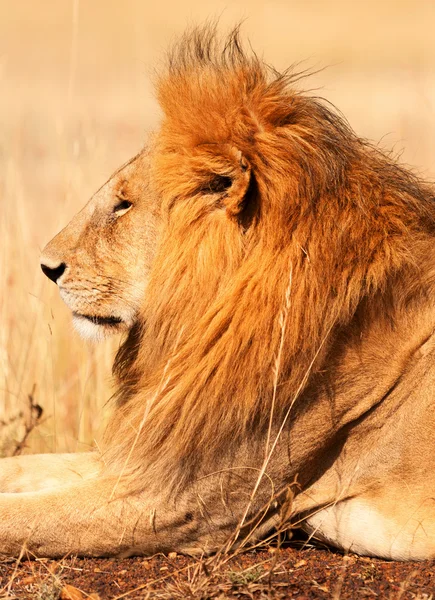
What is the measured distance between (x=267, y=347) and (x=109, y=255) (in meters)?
0.81

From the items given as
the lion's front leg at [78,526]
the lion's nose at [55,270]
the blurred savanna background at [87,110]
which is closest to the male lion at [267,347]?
the lion's front leg at [78,526]

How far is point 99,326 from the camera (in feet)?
13.0

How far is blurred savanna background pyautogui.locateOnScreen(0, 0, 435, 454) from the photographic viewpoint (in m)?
5.87

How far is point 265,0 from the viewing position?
4334 centimetres

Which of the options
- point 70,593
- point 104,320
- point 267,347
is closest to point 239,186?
point 267,347

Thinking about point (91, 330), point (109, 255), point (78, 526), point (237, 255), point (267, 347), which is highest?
point (237, 255)

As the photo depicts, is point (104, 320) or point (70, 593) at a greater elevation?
point (104, 320)

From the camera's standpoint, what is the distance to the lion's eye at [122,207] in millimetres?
3908

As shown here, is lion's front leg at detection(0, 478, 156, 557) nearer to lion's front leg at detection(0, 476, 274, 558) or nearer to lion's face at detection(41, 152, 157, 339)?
lion's front leg at detection(0, 476, 274, 558)

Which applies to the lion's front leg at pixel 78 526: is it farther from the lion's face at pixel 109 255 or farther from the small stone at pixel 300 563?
the lion's face at pixel 109 255

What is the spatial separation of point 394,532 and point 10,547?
4.66 feet

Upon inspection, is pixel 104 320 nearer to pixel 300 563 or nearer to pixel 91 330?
pixel 91 330

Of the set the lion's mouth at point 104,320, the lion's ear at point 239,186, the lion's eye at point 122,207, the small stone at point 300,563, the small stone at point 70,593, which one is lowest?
the small stone at point 70,593

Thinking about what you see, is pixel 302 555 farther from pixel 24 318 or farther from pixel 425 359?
pixel 24 318
